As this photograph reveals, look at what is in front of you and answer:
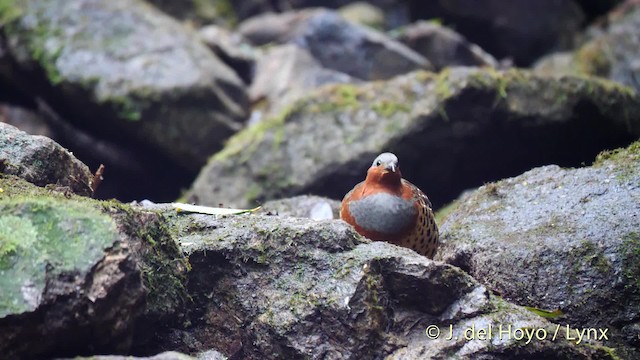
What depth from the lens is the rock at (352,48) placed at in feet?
29.4

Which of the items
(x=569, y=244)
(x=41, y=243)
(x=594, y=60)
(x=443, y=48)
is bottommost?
(x=41, y=243)

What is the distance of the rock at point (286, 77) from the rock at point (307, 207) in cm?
281

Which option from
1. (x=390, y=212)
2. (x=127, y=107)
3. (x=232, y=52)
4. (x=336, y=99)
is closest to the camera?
(x=390, y=212)

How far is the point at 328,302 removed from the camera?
3180 millimetres

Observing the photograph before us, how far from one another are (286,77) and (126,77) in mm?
2115

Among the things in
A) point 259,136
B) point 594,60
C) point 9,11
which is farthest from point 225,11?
point 594,60

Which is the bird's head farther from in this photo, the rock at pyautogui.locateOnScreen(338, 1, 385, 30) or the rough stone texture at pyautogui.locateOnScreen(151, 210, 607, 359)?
the rock at pyautogui.locateOnScreen(338, 1, 385, 30)

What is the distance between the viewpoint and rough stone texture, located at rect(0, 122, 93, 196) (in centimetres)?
346

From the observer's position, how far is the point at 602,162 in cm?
473

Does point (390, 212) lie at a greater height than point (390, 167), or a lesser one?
lesser

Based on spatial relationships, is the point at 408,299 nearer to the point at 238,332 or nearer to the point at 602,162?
the point at 238,332

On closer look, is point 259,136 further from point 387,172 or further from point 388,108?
point 387,172

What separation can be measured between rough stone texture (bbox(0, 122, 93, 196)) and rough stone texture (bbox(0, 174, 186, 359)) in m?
0.63

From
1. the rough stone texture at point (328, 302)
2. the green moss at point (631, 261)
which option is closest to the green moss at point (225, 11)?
the rough stone texture at point (328, 302)
